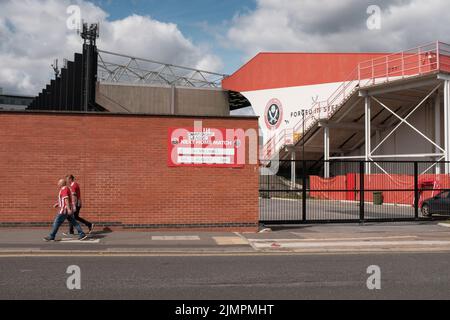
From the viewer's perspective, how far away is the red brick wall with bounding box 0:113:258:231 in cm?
1382

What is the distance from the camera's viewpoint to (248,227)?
14.4m

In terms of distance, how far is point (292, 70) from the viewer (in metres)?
40.9

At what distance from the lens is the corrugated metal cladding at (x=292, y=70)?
118ft

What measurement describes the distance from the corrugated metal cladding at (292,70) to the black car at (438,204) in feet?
55.1

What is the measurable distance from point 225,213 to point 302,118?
2655cm

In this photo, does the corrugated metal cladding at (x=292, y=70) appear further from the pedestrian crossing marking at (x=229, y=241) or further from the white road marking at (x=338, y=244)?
the pedestrian crossing marking at (x=229, y=241)

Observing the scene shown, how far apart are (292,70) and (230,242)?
30714 mm

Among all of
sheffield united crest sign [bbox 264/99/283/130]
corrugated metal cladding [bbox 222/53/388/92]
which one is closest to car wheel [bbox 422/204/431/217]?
corrugated metal cladding [bbox 222/53/388/92]

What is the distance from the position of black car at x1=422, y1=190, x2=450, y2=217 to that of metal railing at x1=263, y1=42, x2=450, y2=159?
29.9ft

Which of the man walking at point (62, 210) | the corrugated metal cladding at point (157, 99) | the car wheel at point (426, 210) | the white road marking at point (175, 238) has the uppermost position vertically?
the corrugated metal cladding at point (157, 99)

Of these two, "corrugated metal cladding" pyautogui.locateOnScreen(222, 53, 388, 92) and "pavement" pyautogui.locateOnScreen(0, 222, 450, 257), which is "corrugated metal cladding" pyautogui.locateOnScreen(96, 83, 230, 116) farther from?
"pavement" pyautogui.locateOnScreen(0, 222, 450, 257)

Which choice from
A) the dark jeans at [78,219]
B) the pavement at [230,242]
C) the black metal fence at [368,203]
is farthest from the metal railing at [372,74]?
the dark jeans at [78,219]
